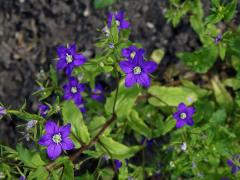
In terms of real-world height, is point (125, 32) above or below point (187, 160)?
above

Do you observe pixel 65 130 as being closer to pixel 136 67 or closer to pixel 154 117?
pixel 136 67

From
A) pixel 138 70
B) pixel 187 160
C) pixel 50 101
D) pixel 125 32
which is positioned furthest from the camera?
pixel 50 101

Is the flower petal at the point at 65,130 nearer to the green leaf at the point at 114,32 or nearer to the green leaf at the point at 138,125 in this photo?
the green leaf at the point at 114,32

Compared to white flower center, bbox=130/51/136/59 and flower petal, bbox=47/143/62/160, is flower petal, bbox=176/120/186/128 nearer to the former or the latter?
white flower center, bbox=130/51/136/59

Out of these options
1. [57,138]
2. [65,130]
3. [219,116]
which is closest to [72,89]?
[65,130]

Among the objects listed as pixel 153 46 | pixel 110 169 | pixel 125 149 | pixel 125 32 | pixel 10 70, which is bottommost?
pixel 110 169

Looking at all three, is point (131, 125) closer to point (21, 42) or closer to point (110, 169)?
point (110, 169)

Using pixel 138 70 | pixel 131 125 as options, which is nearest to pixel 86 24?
pixel 131 125

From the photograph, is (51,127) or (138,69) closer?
(51,127)

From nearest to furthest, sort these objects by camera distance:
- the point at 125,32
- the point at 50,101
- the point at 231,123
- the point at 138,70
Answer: the point at 138,70 → the point at 125,32 → the point at 231,123 → the point at 50,101
